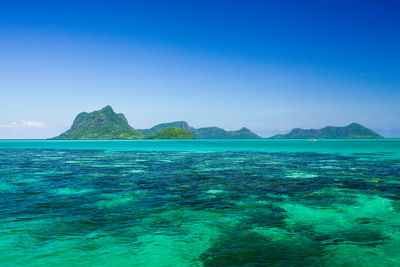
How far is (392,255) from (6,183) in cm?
3257

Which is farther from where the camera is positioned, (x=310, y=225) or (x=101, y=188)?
(x=101, y=188)

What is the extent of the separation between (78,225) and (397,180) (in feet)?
104

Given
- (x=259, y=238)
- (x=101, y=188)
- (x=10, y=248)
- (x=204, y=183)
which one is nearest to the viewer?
(x=10, y=248)

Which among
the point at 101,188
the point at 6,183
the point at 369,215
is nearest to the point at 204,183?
the point at 101,188

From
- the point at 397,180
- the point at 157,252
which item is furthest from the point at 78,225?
the point at 397,180

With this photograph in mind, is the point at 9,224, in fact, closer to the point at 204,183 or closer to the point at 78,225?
the point at 78,225

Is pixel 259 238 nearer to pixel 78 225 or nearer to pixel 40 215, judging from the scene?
pixel 78 225

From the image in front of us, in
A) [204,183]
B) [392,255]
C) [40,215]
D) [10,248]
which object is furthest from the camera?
[204,183]

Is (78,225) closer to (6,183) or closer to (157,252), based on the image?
(157,252)

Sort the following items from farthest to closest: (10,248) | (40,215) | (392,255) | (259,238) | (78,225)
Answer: (40,215)
(78,225)
(259,238)
(10,248)
(392,255)

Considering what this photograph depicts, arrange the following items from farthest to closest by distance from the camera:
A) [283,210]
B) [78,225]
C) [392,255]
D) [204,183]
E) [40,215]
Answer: [204,183]
[283,210]
[40,215]
[78,225]
[392,255]

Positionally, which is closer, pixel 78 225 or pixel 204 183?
pixel 78 225

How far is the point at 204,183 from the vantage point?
89.8ft

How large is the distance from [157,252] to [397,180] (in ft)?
95.7
